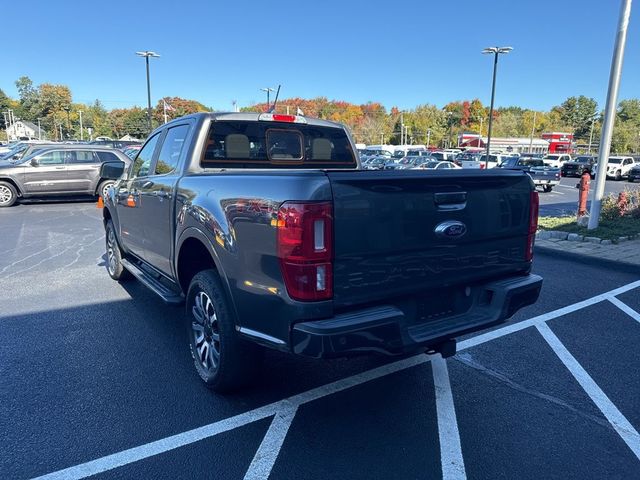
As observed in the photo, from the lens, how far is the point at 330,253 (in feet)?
8.07

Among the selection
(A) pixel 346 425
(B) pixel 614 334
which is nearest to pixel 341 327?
(A) pixel 346 425

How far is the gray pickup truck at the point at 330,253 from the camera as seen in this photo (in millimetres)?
Answer: 2461

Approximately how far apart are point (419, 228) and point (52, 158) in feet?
48.2

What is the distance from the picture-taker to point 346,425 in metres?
3.02

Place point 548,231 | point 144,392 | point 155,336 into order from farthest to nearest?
point 548,231 → point 155,336 → point 144,392

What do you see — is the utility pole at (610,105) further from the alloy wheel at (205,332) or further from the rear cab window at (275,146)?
the alloy wheel at (205,332)

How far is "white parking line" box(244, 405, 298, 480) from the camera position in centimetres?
254

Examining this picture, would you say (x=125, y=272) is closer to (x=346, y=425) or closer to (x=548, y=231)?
(x=346, y=425)

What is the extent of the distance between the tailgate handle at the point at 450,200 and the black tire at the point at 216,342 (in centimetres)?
149

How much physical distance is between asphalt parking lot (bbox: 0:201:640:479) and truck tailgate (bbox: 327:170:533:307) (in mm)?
929

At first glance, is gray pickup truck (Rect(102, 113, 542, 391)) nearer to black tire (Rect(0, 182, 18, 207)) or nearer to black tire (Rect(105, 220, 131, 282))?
black tire (Rect(105, 220, 131, 282))

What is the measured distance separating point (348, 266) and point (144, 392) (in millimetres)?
1928

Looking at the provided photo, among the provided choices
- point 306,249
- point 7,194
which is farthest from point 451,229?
point 7,194

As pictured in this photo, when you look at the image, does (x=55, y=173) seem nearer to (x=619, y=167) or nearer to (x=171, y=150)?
(x=171, y=150)
